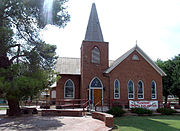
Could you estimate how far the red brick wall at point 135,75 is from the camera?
2247cm

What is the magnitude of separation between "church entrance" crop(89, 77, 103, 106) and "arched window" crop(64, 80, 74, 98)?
8.14 feet

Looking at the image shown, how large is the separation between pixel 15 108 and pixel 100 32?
13294mm

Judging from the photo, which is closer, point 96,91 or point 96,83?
point 96,91

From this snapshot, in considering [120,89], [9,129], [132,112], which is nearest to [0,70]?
[9,129]

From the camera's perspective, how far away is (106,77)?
2278 centimetres

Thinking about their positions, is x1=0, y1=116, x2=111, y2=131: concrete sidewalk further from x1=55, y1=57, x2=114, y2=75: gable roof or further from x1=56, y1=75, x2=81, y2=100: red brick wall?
x1=55, y1=57, x2=114, y2=75: gable roof

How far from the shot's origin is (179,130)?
11.0 meters

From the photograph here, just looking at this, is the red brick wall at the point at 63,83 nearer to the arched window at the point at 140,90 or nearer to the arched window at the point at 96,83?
the arched window at the point at 96,83

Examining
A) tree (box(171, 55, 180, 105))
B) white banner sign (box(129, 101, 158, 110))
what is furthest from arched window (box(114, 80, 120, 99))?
tree (box(171, 55, 180, 105))

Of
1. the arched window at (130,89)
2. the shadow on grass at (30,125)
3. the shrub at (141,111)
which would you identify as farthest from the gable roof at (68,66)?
the shadow on grass at (30,125)

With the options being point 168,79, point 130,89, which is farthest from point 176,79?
point 130,89

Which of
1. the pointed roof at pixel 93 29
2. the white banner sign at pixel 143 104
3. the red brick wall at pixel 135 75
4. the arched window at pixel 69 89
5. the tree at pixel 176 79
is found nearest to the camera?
the white banner sign at pixel 143 104

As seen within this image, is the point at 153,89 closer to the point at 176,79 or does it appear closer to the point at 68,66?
the point at 176,79

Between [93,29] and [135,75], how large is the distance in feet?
24.5
